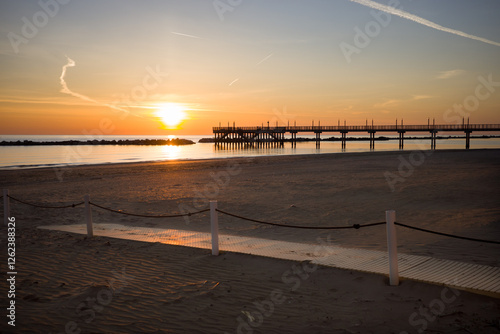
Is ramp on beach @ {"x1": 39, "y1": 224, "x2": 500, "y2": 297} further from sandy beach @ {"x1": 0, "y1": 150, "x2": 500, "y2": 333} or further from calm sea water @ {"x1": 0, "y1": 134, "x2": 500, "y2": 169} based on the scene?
calm sea water @ {"x1": 0, "y1": 134, "x2": 500, "y2": 169}

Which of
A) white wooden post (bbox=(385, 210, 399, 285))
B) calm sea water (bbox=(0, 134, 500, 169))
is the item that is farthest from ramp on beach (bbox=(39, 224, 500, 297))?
calm sea water (bbox=(0, 134, 500, 169))

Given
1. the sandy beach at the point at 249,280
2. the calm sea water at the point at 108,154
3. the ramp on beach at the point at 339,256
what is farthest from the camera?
the calm sea water at the point at 108,154

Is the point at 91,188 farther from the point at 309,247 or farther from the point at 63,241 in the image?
the point at 309,247

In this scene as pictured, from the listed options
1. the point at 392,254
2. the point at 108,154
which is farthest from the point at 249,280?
the point at 108,154

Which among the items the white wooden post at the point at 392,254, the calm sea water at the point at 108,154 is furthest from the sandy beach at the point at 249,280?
the calm sea water at the point at 108,154

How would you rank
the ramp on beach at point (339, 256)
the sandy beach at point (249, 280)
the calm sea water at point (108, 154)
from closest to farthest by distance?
the sandy beach at point (249, 280) → the ramp on beach at point (339, 256) → the calm sea water at point (108, 154)

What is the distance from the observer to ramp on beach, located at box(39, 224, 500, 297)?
5676mm

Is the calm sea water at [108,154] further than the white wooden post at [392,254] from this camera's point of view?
Yes

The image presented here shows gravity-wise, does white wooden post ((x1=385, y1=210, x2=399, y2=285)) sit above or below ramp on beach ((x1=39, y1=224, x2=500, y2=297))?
above

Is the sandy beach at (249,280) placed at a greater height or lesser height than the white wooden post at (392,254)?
lesser

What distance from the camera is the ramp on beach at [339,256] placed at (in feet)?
18.6

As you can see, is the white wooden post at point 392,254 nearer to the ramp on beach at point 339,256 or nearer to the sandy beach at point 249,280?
the sandy beach at point 249,280

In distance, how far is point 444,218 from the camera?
10.5 m

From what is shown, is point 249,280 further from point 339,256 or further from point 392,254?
point 392,254
